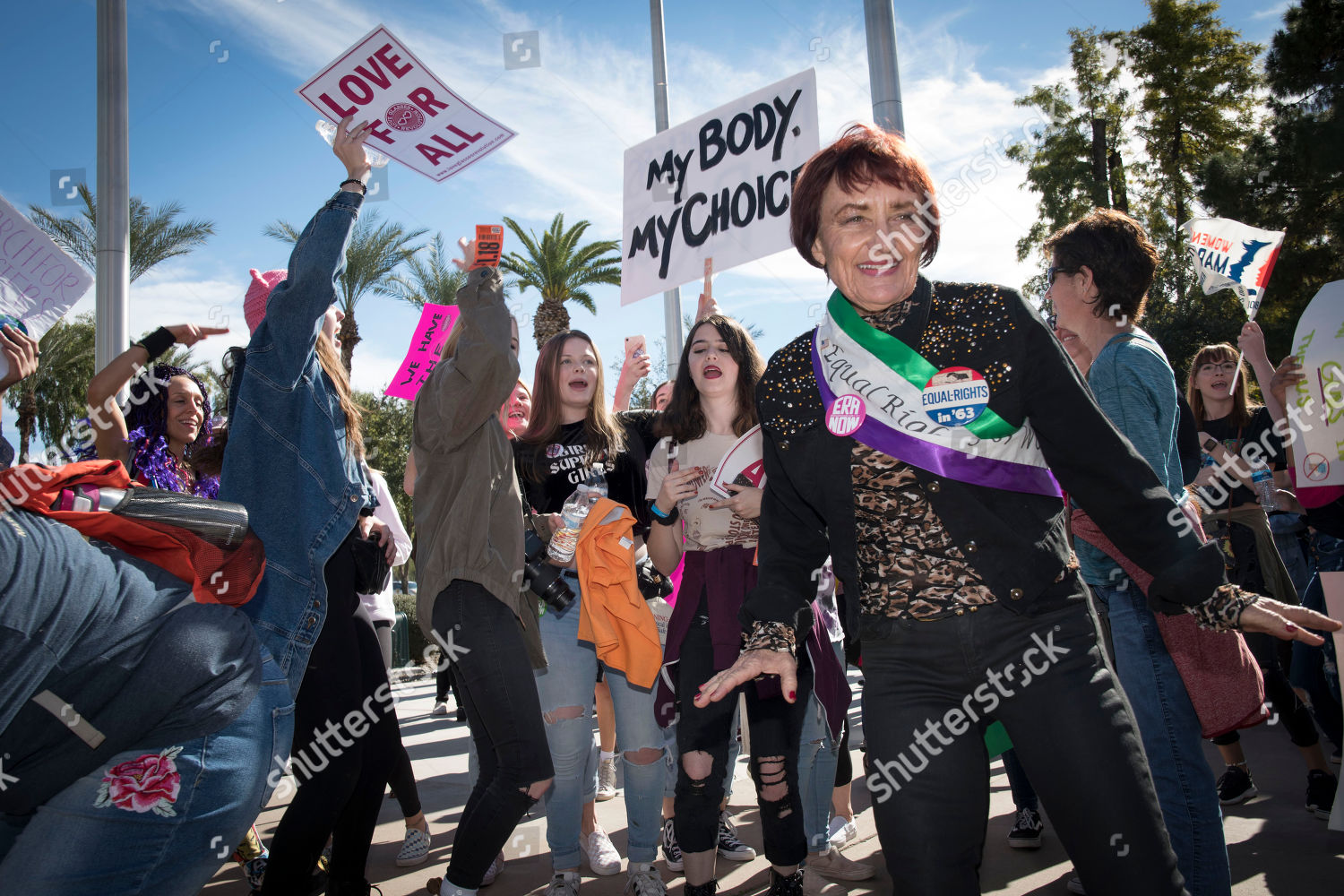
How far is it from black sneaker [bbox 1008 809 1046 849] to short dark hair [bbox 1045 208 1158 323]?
2.23 m

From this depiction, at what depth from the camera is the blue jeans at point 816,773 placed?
366 cm

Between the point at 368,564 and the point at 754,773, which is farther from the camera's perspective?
the point at 368,564

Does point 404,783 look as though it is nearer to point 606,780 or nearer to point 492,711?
point 492,711

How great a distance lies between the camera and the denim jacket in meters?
2.04

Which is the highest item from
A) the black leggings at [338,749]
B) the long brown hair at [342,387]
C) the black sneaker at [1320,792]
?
→ the long brown hair at [342,387]

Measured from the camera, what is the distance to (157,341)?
12.3ft

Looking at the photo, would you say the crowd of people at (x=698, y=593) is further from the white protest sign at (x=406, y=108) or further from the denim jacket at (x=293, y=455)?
the white protest sign at (x=406, y=108)

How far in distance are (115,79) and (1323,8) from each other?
25.0 meters

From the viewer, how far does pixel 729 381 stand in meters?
3.85

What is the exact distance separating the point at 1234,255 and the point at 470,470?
5.07 metres

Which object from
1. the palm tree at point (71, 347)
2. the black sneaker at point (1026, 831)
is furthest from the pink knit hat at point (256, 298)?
the palm tree at point (71, 347)

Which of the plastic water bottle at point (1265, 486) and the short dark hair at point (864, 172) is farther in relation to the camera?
the plastic water bottle at point (1265, 486)

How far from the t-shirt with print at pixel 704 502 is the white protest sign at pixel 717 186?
1801 mm

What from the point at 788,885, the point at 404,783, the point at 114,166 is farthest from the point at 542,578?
the point at 114,166
